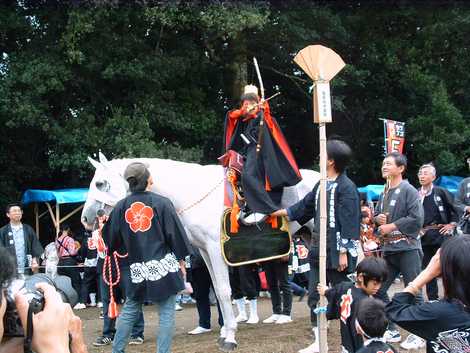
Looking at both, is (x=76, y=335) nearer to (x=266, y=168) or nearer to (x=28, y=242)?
(x=266, y=168)

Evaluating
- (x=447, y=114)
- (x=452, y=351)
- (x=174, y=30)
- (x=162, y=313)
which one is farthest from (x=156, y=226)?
(x=447, y=114)

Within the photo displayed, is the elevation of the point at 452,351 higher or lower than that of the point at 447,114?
lower

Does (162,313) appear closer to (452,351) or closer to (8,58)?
(452,351)

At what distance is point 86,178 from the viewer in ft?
54.6

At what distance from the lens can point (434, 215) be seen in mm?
7734

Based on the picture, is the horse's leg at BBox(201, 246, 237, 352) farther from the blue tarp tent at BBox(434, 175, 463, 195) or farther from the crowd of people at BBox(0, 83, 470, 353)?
the blue tarp tent at BBox(434, 175, 463, 195)

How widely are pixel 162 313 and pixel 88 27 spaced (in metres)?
9.98

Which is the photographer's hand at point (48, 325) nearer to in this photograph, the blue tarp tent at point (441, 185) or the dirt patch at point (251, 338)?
the dirt patch at point (251, 338)

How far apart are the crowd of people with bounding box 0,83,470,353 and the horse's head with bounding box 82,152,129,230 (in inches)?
15.0

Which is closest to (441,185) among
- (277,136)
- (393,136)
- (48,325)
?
(393,136)

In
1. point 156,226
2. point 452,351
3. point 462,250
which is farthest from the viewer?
point 156,226

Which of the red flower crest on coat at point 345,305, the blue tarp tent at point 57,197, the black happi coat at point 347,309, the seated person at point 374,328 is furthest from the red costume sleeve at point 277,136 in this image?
the blue tarp tent at point 57,197

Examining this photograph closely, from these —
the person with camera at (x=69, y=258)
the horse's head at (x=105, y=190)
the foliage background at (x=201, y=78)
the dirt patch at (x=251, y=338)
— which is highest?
the foliage background at (x=201, y=78)

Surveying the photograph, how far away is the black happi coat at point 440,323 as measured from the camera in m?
2.92
